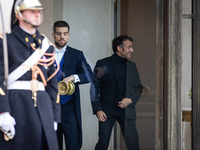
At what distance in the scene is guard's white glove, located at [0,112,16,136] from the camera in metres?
2.79

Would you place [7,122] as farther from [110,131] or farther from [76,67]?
[110,131]

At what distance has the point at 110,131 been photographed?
3.59 metres

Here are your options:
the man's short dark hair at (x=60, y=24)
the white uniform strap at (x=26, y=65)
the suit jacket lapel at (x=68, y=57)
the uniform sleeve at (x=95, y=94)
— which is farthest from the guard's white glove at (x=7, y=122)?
the man's short dark hair at (x=60, y=24)

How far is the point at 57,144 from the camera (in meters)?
3.11

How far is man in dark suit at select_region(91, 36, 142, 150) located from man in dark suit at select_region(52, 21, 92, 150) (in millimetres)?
242

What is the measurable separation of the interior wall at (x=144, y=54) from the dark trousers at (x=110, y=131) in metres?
0.10

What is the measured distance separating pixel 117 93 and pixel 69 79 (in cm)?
73

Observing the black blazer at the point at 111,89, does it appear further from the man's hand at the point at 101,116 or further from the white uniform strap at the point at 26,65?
the white uniform strap at the point at 26,65

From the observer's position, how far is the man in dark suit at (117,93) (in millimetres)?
3529

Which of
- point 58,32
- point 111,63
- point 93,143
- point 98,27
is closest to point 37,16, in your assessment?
point 58,32

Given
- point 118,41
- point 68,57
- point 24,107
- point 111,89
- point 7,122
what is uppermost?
point 118,41

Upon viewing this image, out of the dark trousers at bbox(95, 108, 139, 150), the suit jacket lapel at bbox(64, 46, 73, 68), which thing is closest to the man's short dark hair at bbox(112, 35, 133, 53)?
the suit jacket lapel at bbox(64, 46, 73, 68)

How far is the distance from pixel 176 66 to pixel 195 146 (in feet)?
3.99

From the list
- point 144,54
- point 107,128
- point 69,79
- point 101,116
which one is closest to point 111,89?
point 101,116
